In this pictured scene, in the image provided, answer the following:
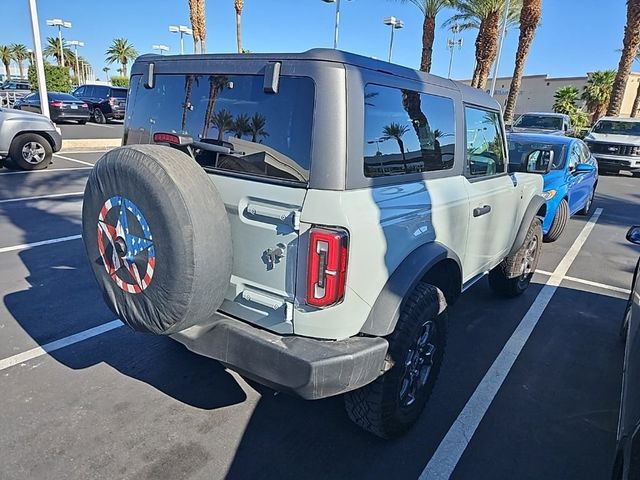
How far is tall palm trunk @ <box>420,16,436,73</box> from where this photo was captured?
22594 mm

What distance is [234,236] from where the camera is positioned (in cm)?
232

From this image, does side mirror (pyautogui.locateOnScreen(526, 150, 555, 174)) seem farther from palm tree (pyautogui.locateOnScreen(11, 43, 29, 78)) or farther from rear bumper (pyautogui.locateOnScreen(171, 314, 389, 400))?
palm tree (pyautogui.locateOnScreen(11, 43, 29, 78))

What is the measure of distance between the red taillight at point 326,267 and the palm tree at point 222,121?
84cm

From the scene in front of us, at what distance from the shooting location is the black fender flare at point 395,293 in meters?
2.24

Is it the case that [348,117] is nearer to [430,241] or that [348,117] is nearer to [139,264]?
[430,241]

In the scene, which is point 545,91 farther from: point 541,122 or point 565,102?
point 541,122

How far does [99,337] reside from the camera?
11.7 ft

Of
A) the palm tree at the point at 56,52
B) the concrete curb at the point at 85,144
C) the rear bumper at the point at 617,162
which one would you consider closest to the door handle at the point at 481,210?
the concrete curb at the point at 85,144

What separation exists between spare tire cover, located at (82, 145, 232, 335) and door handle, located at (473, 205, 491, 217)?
181 centimetres

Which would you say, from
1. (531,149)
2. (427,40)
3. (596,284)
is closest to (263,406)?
(596,284)

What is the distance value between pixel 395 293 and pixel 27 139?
1021cm

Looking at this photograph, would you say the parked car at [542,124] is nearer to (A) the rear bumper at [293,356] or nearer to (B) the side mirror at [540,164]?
(B) the side mirror at [540,164]

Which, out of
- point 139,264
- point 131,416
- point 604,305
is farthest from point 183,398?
point 604,305

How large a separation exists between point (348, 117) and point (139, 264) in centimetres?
125
